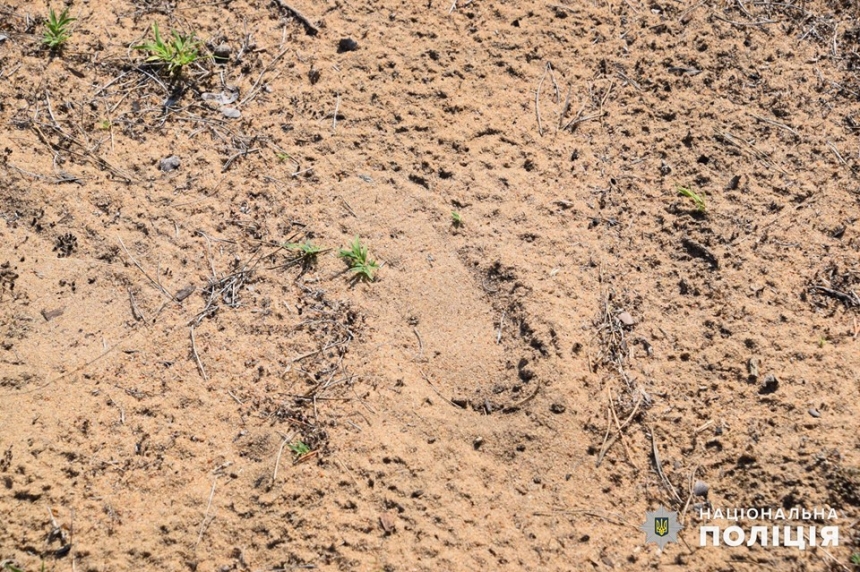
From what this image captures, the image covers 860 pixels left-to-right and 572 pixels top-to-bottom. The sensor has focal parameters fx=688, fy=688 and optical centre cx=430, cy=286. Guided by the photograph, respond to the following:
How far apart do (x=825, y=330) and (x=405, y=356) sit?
5.14 feet

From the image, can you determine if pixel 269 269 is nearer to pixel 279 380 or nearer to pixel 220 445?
pixel 279 380

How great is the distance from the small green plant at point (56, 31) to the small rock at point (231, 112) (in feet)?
2.99

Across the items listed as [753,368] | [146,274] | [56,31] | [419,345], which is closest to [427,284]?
[419,345]

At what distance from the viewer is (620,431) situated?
2.45 metres

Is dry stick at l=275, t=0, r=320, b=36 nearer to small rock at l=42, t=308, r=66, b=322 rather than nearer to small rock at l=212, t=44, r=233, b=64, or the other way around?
small rock at l=212, t=44, r=233, b=64

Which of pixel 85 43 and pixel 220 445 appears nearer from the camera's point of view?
pixel 220 445

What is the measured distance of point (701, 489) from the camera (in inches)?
91.8

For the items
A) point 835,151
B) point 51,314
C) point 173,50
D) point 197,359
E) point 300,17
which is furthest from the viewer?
point 300,17

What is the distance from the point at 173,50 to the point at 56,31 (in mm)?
578

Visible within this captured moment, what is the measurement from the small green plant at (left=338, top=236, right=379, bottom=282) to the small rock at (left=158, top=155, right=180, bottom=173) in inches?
35.0

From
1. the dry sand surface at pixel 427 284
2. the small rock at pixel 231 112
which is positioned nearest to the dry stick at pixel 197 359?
the dry sand surface at pixel 427 284

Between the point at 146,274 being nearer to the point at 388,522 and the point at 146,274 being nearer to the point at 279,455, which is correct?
the point at 279,455

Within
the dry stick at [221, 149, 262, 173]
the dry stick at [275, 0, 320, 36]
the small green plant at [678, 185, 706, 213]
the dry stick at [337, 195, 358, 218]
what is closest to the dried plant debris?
the small green plant at [678, 185, 706, 213]

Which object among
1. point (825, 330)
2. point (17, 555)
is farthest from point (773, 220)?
point (17, 555)
